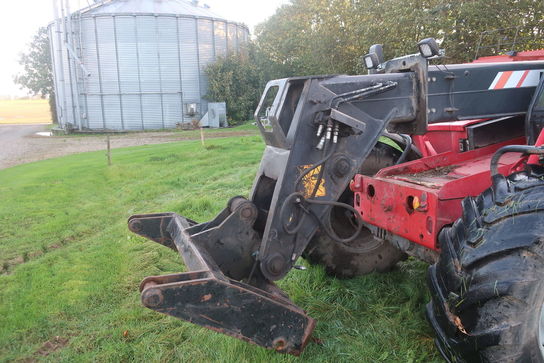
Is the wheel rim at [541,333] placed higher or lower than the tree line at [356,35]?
lower

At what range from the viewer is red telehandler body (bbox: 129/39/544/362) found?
2.31 metres

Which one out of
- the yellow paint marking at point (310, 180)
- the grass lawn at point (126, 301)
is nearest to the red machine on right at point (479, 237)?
the yellow paint marking at point (310, 180)

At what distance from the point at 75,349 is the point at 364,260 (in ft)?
8.03

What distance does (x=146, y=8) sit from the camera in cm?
3112

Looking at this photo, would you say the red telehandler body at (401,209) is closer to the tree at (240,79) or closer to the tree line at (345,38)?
the tree line at (345,38)

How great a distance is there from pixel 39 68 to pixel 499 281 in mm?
47199

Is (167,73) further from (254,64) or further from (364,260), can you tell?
(364,260)

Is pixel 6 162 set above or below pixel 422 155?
below

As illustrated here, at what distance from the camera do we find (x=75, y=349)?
Answer: 3.71m

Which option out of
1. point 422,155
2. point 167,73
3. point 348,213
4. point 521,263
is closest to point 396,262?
point 348,213

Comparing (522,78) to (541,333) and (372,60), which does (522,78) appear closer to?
(372,60)

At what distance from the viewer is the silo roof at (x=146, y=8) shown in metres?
30.7

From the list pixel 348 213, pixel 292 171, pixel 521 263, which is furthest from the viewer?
pixel 348 213

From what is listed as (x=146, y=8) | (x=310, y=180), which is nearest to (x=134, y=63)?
(x=146, y=8)
